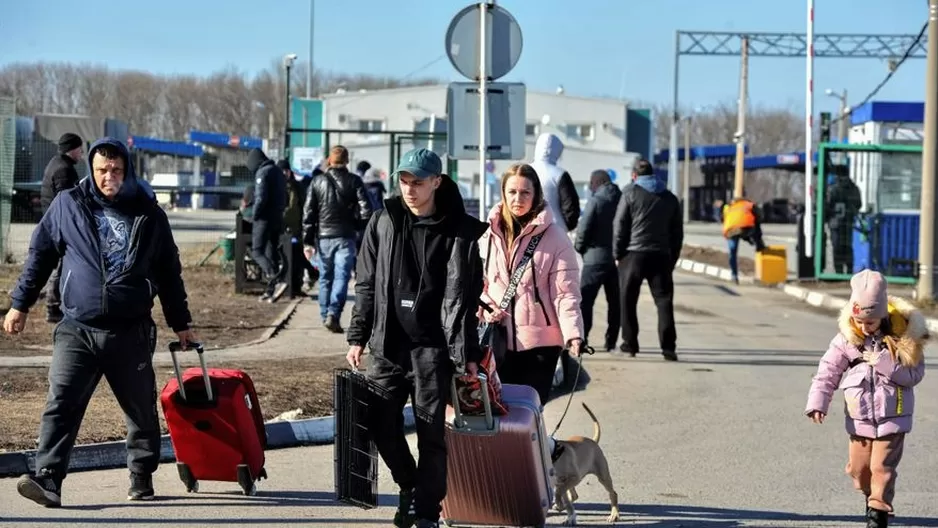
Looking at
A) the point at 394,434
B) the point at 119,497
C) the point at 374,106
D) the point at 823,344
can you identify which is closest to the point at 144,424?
the point at 119,497

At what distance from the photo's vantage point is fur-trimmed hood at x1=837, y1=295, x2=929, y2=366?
250 inches

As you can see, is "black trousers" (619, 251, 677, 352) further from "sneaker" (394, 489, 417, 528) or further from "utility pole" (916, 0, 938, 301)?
"utility pole" (916, 0, 938, 301)

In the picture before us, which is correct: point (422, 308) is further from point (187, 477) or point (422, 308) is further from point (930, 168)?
point (930, 168)

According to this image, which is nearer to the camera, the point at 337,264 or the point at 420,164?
the point at 420,164

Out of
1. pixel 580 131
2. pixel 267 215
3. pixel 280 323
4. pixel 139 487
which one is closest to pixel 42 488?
pixel 139 487

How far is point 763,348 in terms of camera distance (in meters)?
15.0

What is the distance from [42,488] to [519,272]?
2.49 metres

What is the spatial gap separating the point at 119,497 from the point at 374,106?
67514 millimetres

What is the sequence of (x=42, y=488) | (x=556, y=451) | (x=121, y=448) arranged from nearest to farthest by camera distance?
(x=556, y=451), (x=42, y=488), (x=121, y=448)

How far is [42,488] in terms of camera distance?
6633mm

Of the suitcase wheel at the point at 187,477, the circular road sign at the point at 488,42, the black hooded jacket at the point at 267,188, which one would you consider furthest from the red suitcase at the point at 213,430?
the black hooded jacket at the point at 267,188

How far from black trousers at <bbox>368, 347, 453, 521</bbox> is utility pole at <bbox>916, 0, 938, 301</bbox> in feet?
48.8

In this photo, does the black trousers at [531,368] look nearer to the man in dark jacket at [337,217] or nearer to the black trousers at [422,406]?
the black trousers at [422,406]

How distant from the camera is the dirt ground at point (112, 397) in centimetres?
837
